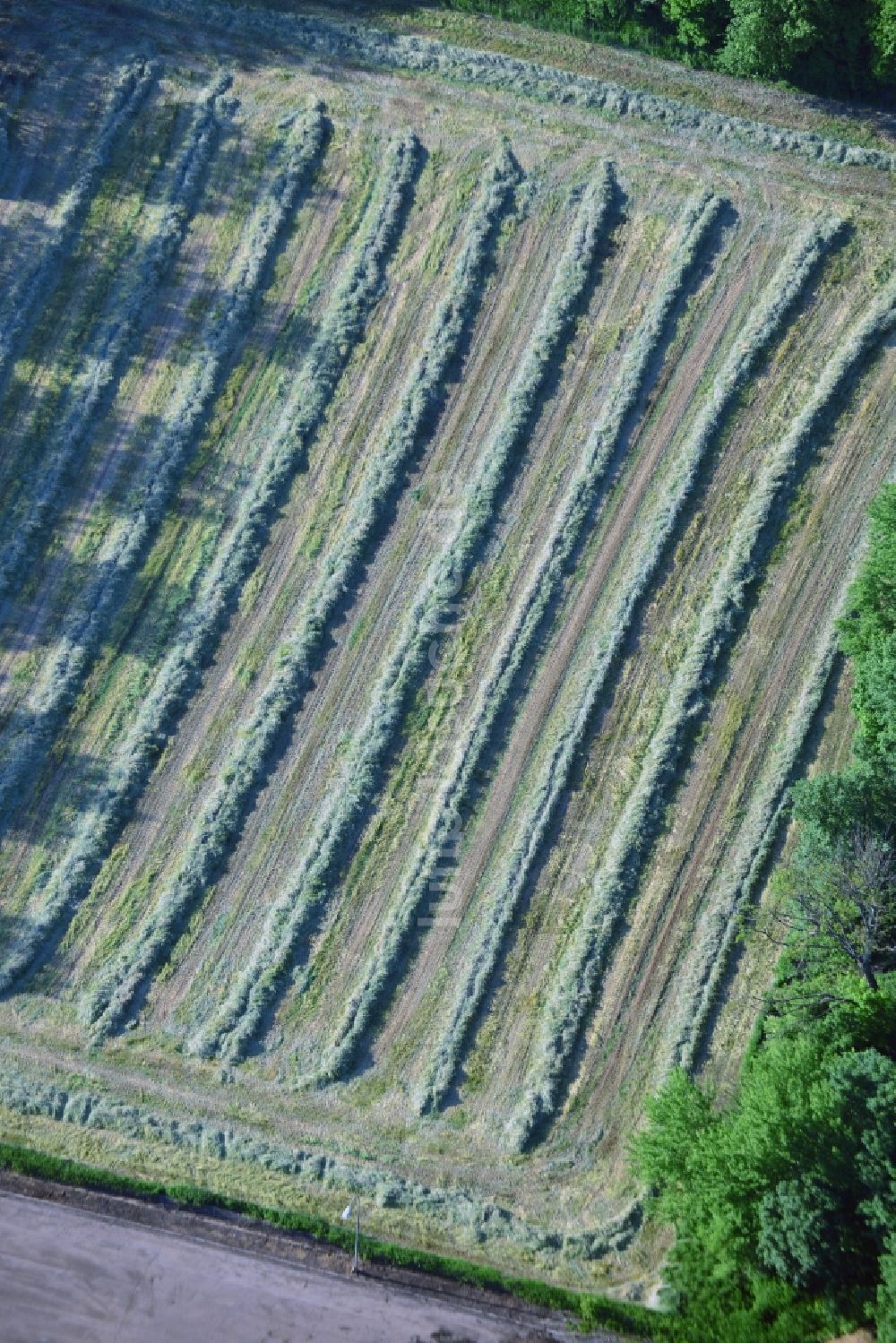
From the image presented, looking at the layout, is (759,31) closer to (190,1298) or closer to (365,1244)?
(365,1244)

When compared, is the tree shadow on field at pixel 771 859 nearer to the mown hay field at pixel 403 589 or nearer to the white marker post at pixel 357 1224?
the mown hay field at pixel 403 589

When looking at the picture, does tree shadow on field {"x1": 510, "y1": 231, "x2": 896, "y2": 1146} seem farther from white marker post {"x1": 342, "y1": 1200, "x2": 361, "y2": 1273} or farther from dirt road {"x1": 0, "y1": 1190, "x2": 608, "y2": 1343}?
dirt road {"x1": 0, "y1": 1190, "x2": 608, "y2": 1343}

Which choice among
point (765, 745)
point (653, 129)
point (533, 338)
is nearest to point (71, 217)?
point (533, 338)

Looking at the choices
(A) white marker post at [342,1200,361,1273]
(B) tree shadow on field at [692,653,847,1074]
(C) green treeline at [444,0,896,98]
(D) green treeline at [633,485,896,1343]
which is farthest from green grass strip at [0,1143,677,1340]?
(C) green treeline at [444,0,896,98]

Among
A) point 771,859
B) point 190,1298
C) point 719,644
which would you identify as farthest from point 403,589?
point 190,1298

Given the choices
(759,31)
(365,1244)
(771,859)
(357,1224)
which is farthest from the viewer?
(759,31)

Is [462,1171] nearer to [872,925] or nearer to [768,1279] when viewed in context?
[768,1279]
